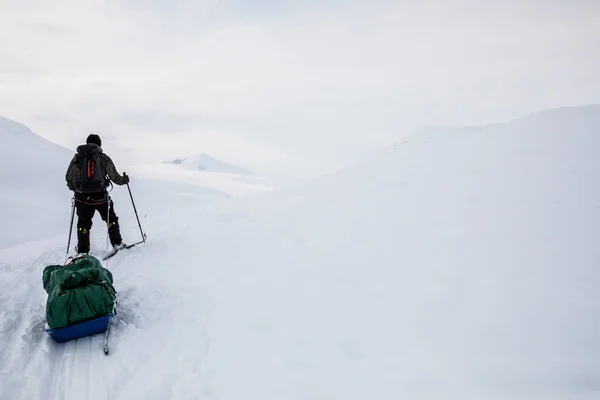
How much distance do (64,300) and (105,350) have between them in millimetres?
791

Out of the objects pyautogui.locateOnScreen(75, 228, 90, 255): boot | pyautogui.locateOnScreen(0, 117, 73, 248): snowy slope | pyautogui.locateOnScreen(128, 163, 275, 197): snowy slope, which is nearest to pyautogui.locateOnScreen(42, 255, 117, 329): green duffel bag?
pyautogui.locateOnScreen(75, 228, 90, 255): boot

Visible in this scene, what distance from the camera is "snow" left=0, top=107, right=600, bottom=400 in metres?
3.52

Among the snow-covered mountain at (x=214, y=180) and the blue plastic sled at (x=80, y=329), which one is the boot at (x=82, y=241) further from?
the snow-covered mountain at (x=214, y=180)

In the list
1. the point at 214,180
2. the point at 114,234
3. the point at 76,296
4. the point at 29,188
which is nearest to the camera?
the point at 76,296

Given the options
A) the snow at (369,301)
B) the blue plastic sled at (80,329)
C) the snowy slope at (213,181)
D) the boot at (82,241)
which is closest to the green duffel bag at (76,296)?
the blue plastic sled at (80,329)

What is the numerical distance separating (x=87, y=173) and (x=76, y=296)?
135 inches

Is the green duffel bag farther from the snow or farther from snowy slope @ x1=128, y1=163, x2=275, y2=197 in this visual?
snowy slope @ x1=128, y1=163, x2=275, y2=197

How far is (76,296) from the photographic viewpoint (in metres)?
4.04

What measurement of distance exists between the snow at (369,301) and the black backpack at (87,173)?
1694mm

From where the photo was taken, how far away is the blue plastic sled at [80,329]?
3998 millimetres

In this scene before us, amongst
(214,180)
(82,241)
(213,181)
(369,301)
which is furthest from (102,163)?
(214,180)

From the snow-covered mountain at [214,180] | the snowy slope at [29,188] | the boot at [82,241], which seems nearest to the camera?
the boot at [82,241]

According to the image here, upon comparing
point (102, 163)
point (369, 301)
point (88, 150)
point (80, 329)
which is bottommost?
point (80, 329)

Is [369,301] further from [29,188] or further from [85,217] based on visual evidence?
[29,188]
